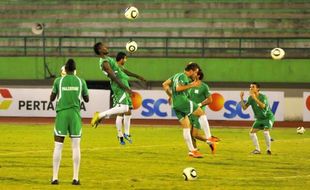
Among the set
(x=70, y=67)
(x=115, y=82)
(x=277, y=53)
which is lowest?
(x=277, y=53)

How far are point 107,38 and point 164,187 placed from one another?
33.0 meters

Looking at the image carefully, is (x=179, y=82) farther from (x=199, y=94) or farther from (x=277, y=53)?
(x=277, y=53)

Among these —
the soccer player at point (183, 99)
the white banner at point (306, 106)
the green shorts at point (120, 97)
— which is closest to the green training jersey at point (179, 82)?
the soccer player at point (183, 99)

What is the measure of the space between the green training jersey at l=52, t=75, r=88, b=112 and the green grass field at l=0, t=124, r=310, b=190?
1522mm

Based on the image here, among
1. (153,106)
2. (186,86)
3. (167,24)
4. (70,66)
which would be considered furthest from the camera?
(167,24)

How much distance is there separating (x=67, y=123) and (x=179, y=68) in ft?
97.9

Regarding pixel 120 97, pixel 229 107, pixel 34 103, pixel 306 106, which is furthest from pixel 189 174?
pixel 34 103

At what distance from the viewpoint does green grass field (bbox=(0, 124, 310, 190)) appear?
671 inches

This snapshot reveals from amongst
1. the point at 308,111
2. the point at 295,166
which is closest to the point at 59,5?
the point at 308,111

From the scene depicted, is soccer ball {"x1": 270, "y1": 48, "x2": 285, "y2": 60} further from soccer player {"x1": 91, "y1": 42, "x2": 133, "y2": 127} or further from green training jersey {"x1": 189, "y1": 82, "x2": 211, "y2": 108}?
soccer player {"x1": 91, "y1": 42, "x2": 133, "y2": 127}

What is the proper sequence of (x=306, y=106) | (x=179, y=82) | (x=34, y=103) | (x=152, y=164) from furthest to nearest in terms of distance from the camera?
(x=34, y=103) < (x=306, y=106) < (x=179, y=82) < (x=152, y=164)

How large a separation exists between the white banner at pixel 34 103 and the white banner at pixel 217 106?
206 centimetres

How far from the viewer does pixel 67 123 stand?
642 inches

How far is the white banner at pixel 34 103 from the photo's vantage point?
1687 inches
